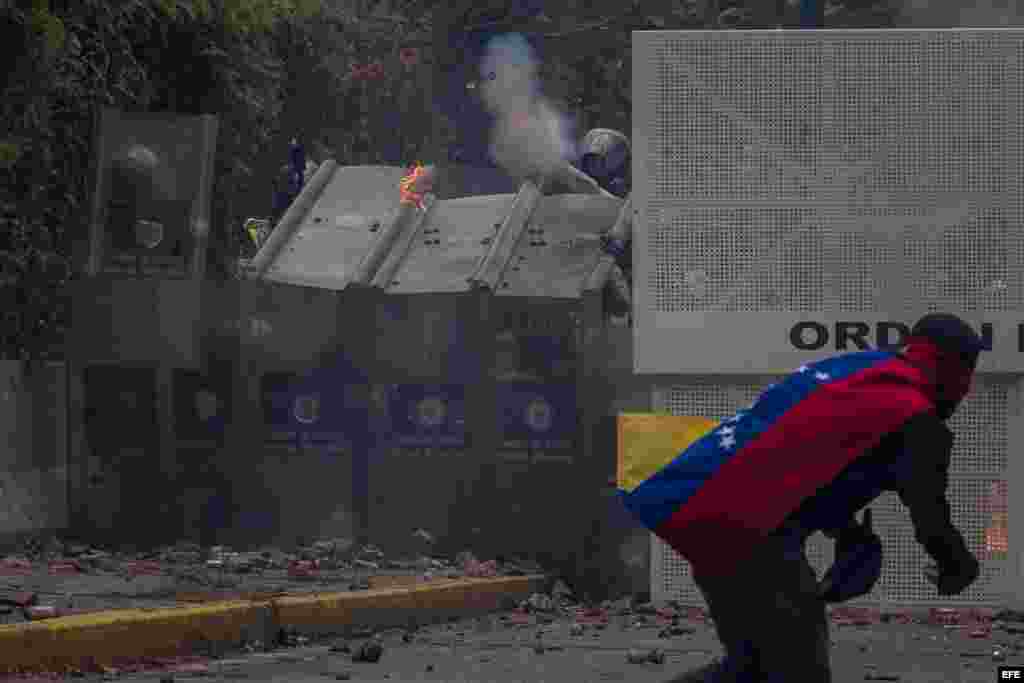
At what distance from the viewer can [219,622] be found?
1046 cm

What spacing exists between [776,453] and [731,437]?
0.16 m

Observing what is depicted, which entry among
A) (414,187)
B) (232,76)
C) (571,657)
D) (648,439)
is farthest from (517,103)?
(571,657)

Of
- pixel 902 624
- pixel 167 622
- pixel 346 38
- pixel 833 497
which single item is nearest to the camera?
Result: pixel 833 497

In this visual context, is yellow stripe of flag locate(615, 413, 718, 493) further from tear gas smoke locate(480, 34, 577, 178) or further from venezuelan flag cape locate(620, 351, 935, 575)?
tear gas smoke locate(480, 34, 577, 178)

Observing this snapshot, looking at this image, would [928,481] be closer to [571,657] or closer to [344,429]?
[571,657]

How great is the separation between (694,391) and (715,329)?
16.0 inches

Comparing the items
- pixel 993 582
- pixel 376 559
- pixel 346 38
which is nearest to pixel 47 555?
pixel 376 559

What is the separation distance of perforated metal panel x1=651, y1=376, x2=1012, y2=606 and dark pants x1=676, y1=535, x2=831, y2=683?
7.58m

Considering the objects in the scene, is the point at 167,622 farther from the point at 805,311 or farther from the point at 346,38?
the point at 346,38

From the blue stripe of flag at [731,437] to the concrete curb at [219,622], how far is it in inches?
155

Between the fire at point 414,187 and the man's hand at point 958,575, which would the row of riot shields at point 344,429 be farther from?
the man's hand at point 958,575

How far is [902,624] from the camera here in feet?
42.1

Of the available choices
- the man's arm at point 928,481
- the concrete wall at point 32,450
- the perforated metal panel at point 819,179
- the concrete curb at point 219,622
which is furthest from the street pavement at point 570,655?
the concrete wall at point 32,450

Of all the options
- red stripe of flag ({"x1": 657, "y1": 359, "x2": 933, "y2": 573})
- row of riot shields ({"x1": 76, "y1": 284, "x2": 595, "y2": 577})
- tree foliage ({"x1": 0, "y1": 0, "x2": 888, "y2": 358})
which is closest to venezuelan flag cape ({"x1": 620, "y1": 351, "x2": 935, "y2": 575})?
red stripe of flag ({"x1": 657, "y1": 359, "x2": 933, "y2": 573})
